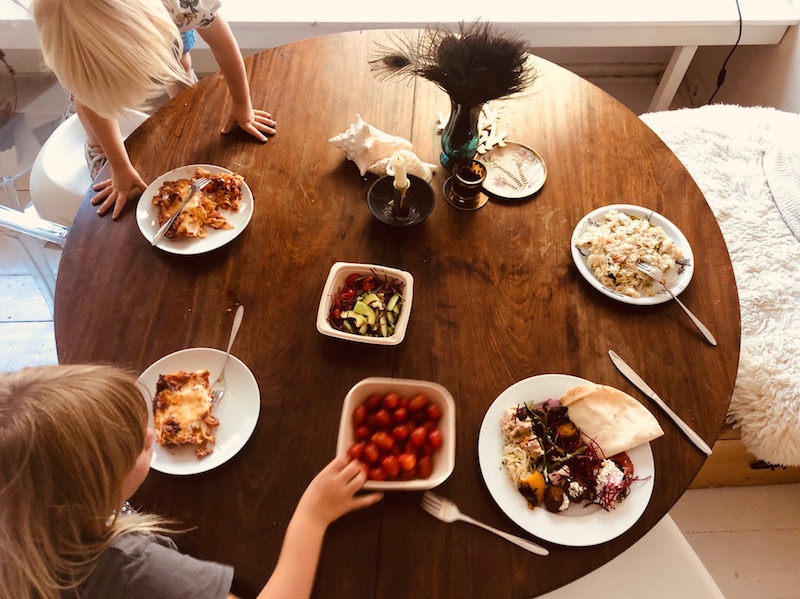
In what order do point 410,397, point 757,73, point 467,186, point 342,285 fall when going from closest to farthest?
point 410,397, point 342,285, point 467,186, point 757,73

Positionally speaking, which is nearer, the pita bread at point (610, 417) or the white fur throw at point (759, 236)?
the pita bread at point (610, 417)

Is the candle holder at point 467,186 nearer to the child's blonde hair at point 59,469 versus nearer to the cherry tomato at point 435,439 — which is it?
the cherry tomato at point 435,439

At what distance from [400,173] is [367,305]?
0.90ft

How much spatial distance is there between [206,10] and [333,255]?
2.19ft

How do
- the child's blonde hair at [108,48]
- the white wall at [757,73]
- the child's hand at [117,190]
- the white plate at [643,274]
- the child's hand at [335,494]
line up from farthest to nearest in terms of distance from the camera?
the white wall at [757,73]
the child's hand at [117,190]
the white plate at [643,274]
the child's blonde hair at [108,48]
the child's hand at [335,494]

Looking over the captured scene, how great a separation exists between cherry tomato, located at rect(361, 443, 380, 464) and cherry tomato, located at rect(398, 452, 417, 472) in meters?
0.04

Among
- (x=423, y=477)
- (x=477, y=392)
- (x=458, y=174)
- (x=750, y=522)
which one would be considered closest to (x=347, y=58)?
(x=458, y=174)

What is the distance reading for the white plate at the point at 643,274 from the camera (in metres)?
1.08

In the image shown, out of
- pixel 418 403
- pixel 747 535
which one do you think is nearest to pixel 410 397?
pixel 418 403

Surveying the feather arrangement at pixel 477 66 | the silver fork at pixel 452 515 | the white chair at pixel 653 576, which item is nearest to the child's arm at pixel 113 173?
the feather arrangement at pixel 477 66

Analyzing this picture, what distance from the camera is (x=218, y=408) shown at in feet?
3.18

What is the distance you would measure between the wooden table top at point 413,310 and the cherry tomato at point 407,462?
6cm

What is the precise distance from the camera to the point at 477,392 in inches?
38.8

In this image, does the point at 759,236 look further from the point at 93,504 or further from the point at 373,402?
the point at 93,504
